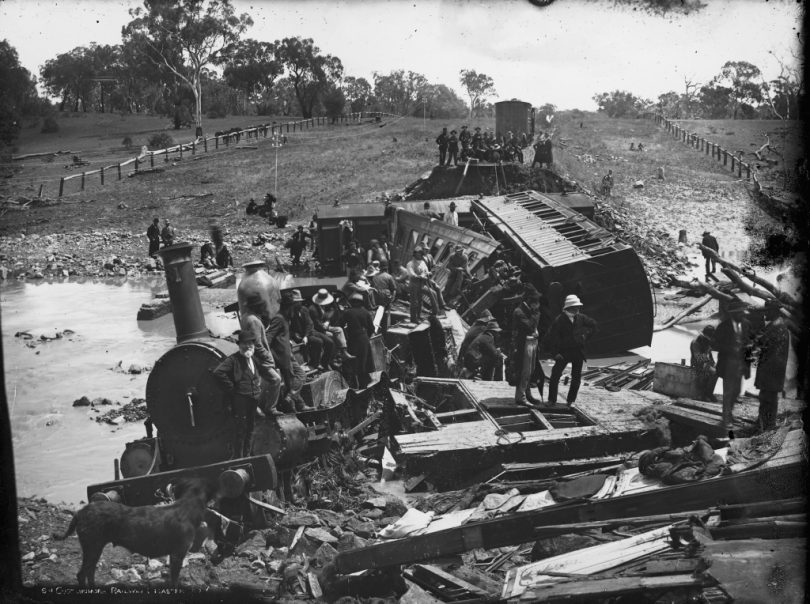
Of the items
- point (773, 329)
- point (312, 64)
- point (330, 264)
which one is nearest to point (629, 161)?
point (312, 64)

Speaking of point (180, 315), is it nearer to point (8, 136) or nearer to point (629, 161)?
point (8, 136)

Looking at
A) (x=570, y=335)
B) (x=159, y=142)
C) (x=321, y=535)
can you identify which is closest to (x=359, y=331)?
(x=570, y=335)

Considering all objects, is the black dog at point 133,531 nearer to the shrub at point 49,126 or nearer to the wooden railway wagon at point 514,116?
the wooden railway wagon at point 514,116

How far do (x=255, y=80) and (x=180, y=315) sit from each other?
23859 mm

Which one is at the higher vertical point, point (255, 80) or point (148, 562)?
point (255, 80)

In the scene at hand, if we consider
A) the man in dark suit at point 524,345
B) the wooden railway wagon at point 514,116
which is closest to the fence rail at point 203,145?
the wooden railway wagon at point 514,116

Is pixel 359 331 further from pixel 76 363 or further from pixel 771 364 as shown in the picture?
pixel 76 363

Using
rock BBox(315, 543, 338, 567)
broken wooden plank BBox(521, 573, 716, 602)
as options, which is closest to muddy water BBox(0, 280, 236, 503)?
rock BBox(315, 543, 338, 567)

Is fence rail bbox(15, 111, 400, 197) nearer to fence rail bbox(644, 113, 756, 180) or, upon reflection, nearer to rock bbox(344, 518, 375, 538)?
fence rail bbox(644, 113, 756, 180)

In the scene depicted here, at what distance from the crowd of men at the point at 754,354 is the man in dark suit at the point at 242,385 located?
544cm

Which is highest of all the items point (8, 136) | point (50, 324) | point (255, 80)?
point (255, 80)

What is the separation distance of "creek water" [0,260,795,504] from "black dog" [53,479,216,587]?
3.38 m

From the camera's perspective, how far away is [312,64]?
31438mm

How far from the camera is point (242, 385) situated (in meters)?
7.51
